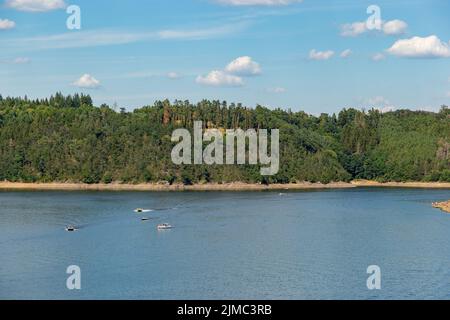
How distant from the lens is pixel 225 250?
5209 centimetres

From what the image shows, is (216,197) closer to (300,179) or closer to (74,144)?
(300,179)

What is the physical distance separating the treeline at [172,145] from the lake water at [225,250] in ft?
128

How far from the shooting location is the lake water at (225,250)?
39812mm

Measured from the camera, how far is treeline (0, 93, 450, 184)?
415 ft

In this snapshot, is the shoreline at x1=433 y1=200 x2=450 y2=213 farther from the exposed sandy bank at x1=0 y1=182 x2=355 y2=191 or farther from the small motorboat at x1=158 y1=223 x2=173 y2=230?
the exposed sandy bank at x1=0 y1=182 x2=355 y2=191

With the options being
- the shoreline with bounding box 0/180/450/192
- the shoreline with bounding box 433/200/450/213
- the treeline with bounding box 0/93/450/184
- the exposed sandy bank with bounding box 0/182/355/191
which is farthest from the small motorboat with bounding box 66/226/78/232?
the treeline with bounding box 0/93/450/184

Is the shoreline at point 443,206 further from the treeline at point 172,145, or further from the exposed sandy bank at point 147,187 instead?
the treeline at point 172,145

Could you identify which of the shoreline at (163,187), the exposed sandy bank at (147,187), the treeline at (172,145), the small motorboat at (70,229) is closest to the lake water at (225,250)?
the small motorboat at (70,229)

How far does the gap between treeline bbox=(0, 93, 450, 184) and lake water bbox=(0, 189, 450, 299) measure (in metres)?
38.9

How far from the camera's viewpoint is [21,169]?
425ft

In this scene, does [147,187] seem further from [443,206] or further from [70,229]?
[70,229]

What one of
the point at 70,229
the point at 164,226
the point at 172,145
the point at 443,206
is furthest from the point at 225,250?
the point at 172,145
